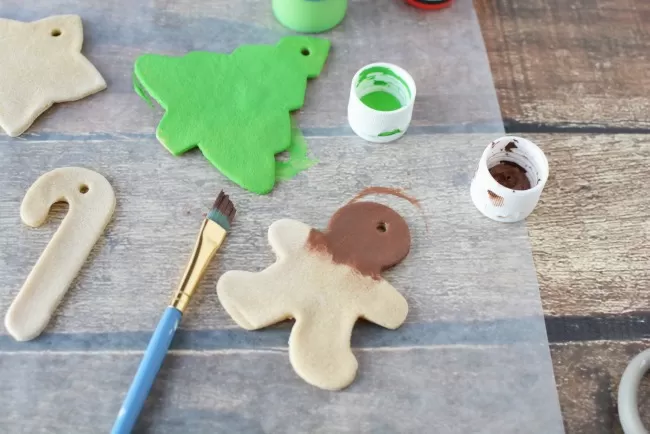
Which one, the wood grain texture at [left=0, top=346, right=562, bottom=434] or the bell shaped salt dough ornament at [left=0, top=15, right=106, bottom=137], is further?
the bell shaped salt dough ornament at [left=0, top=15, right=106, bottom=137]

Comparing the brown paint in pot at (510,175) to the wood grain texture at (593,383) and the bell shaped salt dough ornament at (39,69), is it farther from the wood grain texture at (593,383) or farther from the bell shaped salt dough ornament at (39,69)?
the bell shaped salt dough ornament at (39,69)

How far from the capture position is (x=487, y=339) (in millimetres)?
598

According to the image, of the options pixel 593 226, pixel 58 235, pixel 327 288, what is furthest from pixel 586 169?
pixel 58 235

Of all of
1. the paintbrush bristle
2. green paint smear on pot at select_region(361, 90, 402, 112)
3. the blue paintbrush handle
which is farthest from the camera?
green paint smear on pot at select_region(361, 90, 402, 112)

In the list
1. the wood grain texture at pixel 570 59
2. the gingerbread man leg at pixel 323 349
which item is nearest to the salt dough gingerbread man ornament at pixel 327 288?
the gingerbread man leg at pixel 323 349

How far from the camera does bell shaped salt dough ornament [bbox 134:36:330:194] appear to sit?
0.68 metres

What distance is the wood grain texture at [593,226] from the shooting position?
0.63 m

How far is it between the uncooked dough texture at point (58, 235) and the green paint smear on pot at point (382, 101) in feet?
0.96

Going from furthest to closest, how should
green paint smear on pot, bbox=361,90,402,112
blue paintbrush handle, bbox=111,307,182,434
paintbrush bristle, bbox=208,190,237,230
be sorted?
green paint smear on pot, bbox=361,90,402,112, paintbrush bristle, bbox=208,190,237,230, blue paintbrush handle, bbox=111,307,182,434

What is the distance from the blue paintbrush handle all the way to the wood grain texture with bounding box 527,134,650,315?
13.7 inches

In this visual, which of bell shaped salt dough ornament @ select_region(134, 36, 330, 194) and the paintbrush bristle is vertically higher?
bell shaped salt dough ornament @ select_region(134, 36, 330, 194)

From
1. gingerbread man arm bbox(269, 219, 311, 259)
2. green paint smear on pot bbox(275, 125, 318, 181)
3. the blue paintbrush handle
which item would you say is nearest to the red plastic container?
green paint smear on pot bbox(275, 125, 318, 181)

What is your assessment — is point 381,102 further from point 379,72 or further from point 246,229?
point 246,229

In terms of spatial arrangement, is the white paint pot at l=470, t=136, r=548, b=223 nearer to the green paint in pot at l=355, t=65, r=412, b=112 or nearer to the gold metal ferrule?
the green paint in pot at l=355, t=65, r=412, b=112
